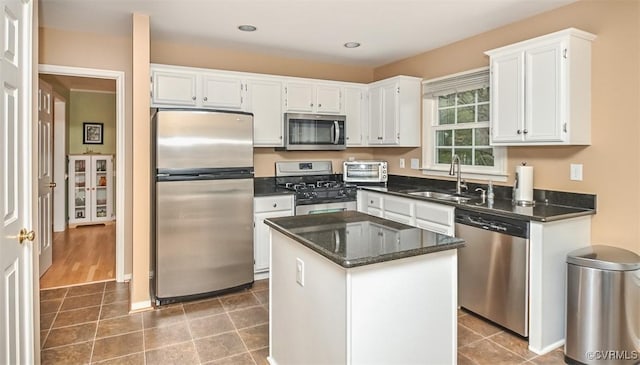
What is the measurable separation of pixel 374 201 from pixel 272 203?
1.10 meters

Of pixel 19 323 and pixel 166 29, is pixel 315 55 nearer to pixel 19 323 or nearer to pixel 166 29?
pixel 166 29

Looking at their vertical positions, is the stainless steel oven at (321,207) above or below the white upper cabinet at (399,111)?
below

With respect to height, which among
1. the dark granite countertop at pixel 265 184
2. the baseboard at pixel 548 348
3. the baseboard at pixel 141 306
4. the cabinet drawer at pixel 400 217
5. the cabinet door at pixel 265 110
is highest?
the cabinet door at pixel 265 110

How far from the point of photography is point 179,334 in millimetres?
2820

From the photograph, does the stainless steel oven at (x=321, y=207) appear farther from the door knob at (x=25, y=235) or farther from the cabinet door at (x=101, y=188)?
the cabinet door at (x=101, y=188)

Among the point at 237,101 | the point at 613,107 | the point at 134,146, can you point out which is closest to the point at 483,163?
the point at 613,107

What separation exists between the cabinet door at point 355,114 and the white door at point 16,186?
10.6 ft

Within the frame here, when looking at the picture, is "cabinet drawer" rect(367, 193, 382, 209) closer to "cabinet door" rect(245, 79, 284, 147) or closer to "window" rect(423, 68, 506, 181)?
"window" rect(423, 68, 506, 181)

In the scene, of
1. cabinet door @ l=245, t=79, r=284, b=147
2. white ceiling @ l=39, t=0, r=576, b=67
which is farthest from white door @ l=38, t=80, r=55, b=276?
cabinet door @ l=245, t=79, r=284, b=147

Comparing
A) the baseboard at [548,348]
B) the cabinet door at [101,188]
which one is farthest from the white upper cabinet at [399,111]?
the cabinet door at [101,188]

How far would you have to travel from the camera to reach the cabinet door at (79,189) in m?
6.84

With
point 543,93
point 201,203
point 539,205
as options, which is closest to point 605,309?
point 539,205

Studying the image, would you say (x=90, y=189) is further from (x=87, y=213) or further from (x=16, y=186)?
(x=16, y=186)

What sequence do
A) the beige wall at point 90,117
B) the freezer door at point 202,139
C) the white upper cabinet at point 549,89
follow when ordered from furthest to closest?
the beige wall at point 90,117 < the freezer door at point 202,139 < the white upper cabinet at point 549,89
